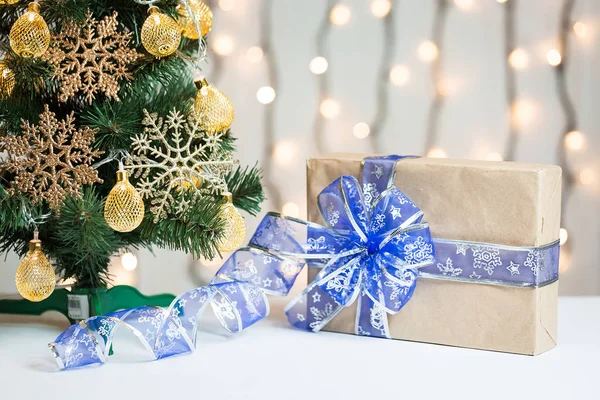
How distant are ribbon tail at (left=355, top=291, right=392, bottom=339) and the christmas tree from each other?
0.18m

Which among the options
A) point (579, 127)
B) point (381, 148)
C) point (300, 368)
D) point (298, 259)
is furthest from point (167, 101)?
point (579, 127)

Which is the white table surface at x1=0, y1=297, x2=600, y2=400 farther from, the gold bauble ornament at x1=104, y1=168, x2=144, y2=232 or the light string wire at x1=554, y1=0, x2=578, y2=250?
the light string wire at x1=554, y1=0, x2=578, y2=250

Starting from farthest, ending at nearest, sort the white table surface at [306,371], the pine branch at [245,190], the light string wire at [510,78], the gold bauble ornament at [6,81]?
the light string wire at [510,78], the pine branch at [245,190], the gold bauble ornament at [6,81], the white table surface at [306,371]

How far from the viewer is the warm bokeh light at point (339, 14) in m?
1.30

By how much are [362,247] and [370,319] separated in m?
0.09

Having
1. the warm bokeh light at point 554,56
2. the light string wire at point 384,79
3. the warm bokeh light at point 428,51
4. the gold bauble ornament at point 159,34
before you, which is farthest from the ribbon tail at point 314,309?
the warm bokeh light at point 554,56

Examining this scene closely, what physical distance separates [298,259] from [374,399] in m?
0.28

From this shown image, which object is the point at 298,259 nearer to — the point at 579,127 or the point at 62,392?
the point at 62,392

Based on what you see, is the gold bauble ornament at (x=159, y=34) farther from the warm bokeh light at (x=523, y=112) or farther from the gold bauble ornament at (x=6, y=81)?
the warm bokeh light at (x=523, y=112)

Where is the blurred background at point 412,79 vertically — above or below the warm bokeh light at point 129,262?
above

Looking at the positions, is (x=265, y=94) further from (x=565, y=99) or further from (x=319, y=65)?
(x=565, y=99)

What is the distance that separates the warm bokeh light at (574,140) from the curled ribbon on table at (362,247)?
21.7 inches

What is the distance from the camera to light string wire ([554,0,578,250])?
1300 mm

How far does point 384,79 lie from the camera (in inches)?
51.7
